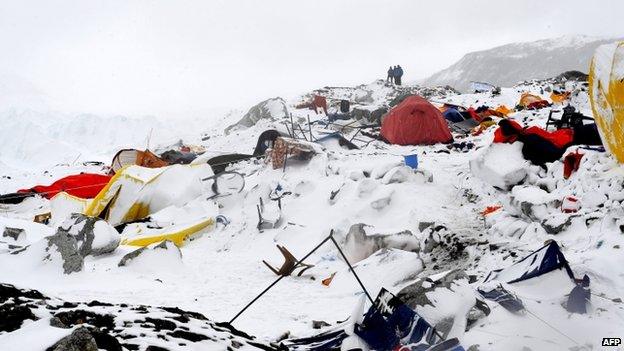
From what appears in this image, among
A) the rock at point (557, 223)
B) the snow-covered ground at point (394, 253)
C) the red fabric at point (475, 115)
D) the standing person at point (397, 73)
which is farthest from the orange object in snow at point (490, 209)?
the standing person at point (397, 73)

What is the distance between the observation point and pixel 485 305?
9.44ft

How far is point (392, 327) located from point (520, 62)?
61763mm

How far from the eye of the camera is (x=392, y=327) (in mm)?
2785

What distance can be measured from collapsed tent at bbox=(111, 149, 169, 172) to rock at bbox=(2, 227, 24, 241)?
5.70m

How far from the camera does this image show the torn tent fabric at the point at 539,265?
2.79m

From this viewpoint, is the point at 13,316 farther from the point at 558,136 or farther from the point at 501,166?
the point at 558,136

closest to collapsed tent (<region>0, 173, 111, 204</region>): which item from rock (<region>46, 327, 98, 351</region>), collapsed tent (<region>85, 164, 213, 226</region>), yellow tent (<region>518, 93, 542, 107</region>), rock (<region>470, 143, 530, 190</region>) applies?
collapsed tent (<region>85, 164, 213, 226</region>)

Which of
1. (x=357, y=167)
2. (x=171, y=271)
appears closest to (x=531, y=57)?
(x=357, y=167)

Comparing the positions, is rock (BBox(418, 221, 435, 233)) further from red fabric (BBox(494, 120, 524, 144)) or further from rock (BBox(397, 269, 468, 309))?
rock (BBox(397, 269, 468, 309))

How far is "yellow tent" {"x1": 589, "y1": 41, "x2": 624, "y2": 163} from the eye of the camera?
436 centimetres

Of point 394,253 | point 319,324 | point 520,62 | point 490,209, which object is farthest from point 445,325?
point 520,62

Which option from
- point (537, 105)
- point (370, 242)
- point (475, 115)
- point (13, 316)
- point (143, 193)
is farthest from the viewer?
point (475, 115)

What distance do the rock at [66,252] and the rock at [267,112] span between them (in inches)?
472

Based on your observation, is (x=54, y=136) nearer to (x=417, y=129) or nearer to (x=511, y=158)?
(x=417, y=129)
